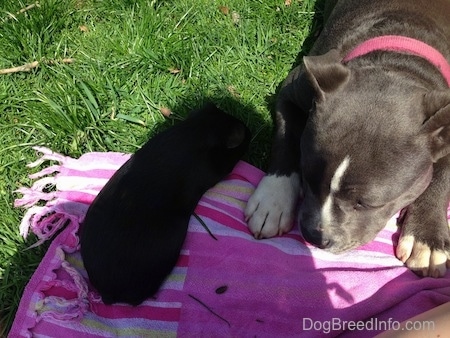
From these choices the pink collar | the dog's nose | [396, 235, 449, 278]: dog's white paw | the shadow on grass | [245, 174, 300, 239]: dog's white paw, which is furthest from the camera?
the shadow on grass

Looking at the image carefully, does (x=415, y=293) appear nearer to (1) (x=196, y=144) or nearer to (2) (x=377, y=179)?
(2) (x=377, y=179)

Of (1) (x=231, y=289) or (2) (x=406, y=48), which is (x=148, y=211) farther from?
(2) (x=406, y=48)

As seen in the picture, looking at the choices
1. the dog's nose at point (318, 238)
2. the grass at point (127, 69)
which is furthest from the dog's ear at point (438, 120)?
the grass at point (127, 69)

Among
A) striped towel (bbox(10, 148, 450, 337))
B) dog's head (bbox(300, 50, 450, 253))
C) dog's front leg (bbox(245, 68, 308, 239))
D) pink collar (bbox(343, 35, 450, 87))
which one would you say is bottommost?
striped towel (bbox(10, 148, 450, 337))

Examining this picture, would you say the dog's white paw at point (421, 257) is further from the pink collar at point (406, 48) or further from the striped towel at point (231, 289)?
the pink collar at point (406, 48)

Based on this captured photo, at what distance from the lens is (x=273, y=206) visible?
357 centimetres

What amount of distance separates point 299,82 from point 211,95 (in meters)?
0.85

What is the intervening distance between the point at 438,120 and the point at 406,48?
729mm

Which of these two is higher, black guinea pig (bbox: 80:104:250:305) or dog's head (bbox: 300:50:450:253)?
dog's head (bbox: 300:50:450:253)

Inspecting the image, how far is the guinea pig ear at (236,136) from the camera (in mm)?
3689

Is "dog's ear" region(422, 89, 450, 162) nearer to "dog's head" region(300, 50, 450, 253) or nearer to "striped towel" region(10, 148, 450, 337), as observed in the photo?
"dog's head" region(300, 50, 450, 253)

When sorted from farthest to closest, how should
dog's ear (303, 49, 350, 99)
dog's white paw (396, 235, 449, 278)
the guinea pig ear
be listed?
1. the guinea pig ear
2. dog's white paw (396, 235, 449, 278)
3. dog's ear (303, 49, 350, 99)

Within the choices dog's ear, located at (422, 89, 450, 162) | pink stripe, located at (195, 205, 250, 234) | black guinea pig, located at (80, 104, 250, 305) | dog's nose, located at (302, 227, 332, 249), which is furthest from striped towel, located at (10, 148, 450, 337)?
dog's ear, located at (422, 89, 450, 162)

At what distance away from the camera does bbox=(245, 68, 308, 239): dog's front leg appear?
11.7 ft
